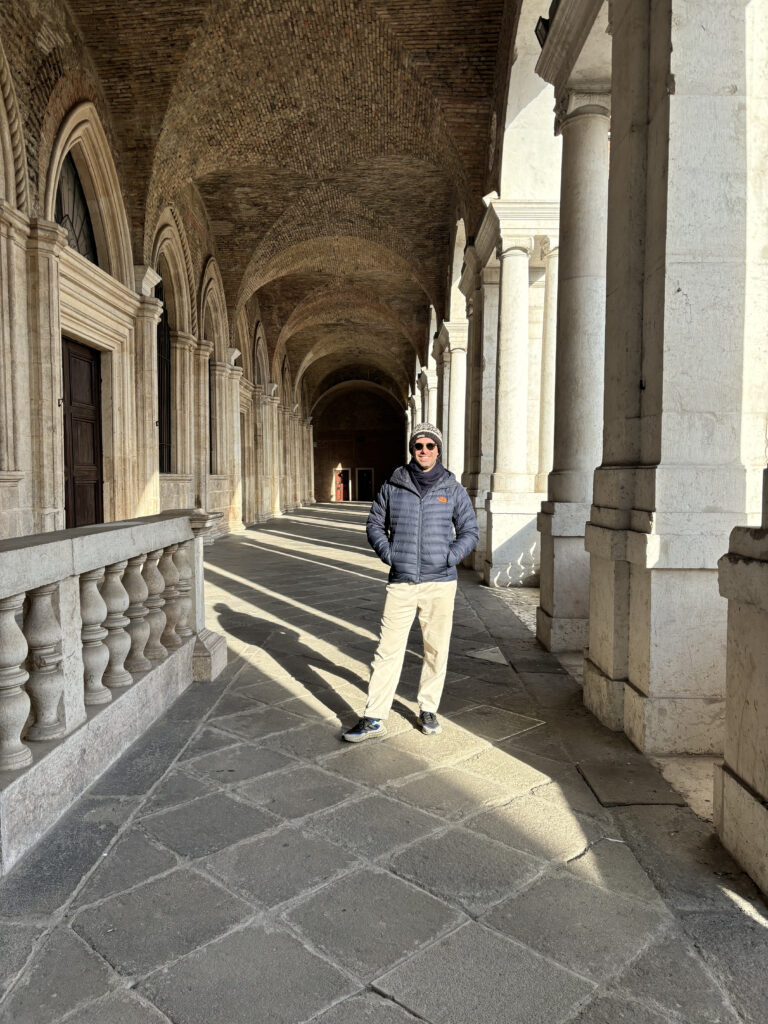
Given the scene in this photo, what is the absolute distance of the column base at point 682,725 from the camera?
317 cm

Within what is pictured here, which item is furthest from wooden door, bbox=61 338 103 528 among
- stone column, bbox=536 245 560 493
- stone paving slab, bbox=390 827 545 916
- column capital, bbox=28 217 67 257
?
stone paving slab, bbox=390 827 545 916

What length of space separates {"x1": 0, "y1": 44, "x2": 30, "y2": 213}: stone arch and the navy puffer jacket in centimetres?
613

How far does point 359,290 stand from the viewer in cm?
2183

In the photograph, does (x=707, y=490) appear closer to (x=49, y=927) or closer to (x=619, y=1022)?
(x=619, y=1022)

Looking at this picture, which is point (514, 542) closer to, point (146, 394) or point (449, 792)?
point (449, 792)

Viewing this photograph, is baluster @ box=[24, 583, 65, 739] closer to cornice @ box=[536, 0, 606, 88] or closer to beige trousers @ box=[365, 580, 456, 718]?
beige trousers @ box=[365, 580, 456, 718]

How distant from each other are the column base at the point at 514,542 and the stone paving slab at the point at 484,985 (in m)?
6.61

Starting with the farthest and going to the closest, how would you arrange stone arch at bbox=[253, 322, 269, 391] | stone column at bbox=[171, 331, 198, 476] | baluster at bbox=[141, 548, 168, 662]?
stone arch at bbox=[253, 322, 269, 391] → stone column at bbox=[171, 331, 198, 476] → baluster at bbox=[141, 548, 168, 662]

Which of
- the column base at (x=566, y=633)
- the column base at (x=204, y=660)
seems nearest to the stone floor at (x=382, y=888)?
the column base at (x=204, y=660)

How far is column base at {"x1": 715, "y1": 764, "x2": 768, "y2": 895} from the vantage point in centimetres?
214

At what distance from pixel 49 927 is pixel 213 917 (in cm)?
45

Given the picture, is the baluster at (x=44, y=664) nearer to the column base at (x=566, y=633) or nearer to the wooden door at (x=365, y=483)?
the column base at (x=566, y=633)

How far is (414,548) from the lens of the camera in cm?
341

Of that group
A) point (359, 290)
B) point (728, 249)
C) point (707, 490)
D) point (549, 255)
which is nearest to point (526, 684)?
point (707, 490)
